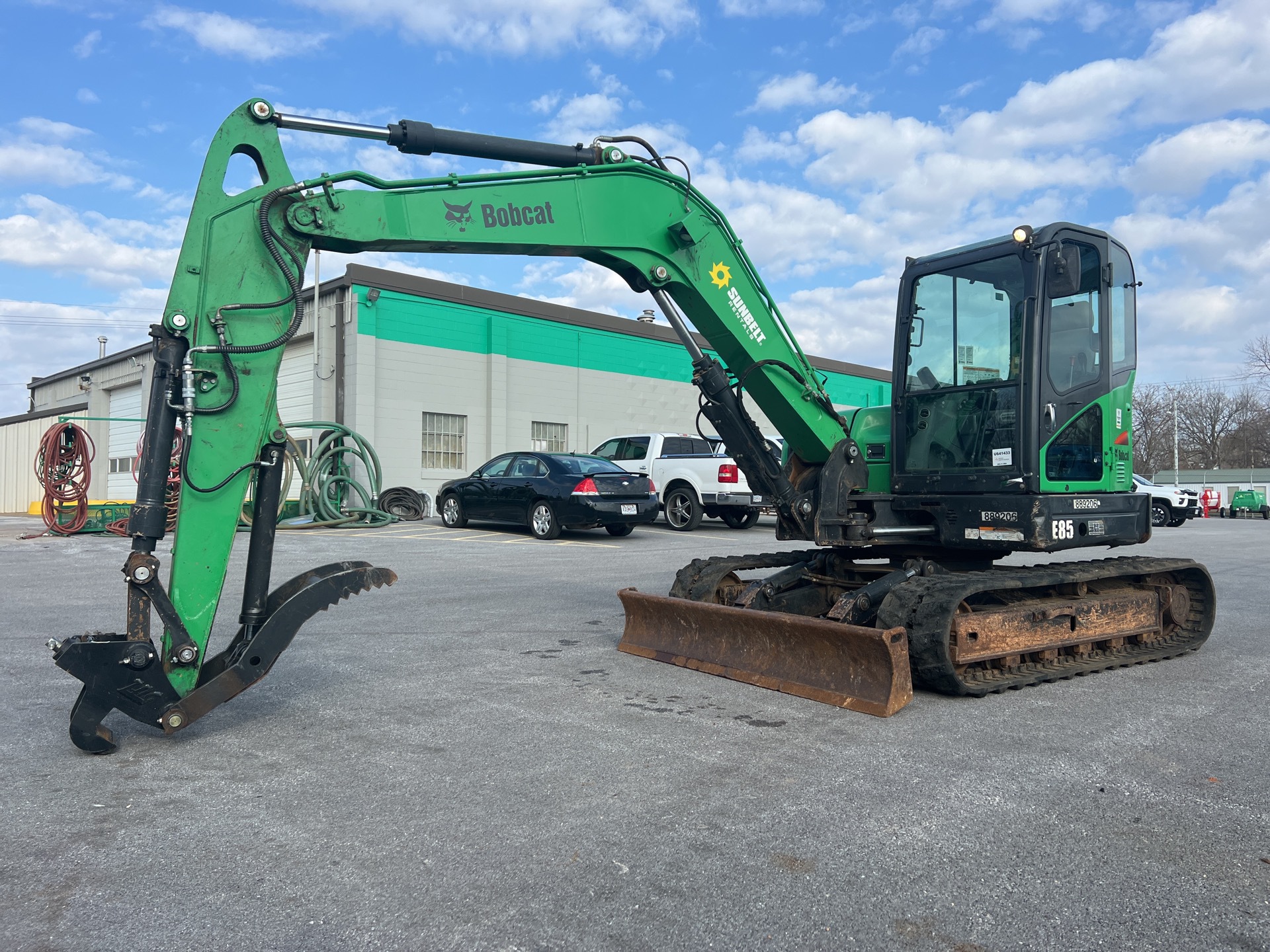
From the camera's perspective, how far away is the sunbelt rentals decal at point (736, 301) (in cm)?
621

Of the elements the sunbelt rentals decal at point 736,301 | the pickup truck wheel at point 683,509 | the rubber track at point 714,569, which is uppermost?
the sunbelt rentals decal at point 736,301

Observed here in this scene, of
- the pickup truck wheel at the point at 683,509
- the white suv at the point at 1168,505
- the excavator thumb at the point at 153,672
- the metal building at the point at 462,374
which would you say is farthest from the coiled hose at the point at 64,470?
the white suv at the point at 1168,505

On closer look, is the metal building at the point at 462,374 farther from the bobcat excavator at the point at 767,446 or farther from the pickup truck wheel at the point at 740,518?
the bobcat excavator at the point at 767,446

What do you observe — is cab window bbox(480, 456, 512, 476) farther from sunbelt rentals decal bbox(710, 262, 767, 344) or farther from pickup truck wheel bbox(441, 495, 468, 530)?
sunbelt rentals decal bbox(710, 262, 767, 344)

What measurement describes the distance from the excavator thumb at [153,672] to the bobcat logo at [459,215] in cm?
201

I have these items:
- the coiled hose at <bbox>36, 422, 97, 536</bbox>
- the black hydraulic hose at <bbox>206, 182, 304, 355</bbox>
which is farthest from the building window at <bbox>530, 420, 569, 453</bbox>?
the black hydraulic hose at <bbox>206, 182, 304, 355</bbox>

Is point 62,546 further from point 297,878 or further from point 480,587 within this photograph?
point 297,878

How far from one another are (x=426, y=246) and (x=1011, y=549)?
13.7 ft

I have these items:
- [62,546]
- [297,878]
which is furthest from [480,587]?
[62,546]

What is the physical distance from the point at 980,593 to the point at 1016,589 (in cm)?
39

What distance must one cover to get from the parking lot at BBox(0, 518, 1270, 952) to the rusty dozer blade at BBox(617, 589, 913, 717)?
147 mm

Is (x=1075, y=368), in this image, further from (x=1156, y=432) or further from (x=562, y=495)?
(x=1156, y=432)

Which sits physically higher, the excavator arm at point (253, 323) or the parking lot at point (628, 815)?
the excavator arm at point (253, 323)

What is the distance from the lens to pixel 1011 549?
6.23 m
